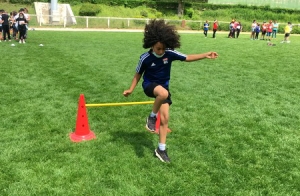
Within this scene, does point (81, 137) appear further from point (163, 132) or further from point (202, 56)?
point (202, 56)

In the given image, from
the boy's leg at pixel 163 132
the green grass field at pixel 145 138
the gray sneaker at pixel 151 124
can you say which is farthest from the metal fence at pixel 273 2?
the boy's leg at pixel 163 132

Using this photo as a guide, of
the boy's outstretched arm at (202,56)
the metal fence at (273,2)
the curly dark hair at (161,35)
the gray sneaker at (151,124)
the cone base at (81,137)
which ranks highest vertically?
the metal fence at (273,2)

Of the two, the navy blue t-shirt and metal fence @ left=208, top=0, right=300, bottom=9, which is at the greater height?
metal fence @ left=208, top=0, right=300, bottom=9

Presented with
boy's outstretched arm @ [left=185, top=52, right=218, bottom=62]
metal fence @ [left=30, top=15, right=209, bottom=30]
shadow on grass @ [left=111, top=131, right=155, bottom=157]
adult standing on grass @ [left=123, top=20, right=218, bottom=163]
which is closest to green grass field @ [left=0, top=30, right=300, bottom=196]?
shadow on grass @ [left=111, top=131, right=155, bottom=157]

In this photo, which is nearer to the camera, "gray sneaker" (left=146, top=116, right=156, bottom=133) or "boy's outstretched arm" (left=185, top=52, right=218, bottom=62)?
"boy's outstretched arm" (left=185, top=52, right=218, bottom=62)

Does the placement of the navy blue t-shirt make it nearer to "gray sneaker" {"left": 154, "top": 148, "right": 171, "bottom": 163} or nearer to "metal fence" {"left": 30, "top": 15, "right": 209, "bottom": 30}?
"gray sneaker" {"left": 154, "top": 148, "right": 171, "bottom": 163}

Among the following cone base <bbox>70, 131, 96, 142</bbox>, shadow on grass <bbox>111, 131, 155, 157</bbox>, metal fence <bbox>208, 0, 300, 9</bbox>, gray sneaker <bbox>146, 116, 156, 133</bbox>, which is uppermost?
metal fence <bbox>208, 0, 300, 9</bbox>

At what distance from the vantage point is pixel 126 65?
1178 centimetres

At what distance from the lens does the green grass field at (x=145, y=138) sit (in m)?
3.75

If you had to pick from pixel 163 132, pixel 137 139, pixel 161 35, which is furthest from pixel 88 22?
pixel 163 132

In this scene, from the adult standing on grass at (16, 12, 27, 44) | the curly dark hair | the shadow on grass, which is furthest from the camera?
the adult standing on grass at (16, 12, 27, 44)

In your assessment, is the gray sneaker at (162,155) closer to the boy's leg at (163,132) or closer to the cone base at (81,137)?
the boy's leg at (163,132)

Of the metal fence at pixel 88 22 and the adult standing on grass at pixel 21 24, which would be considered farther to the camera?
the metal fence at pixel 88 22

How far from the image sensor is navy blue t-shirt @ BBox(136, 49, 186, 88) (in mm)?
4320
